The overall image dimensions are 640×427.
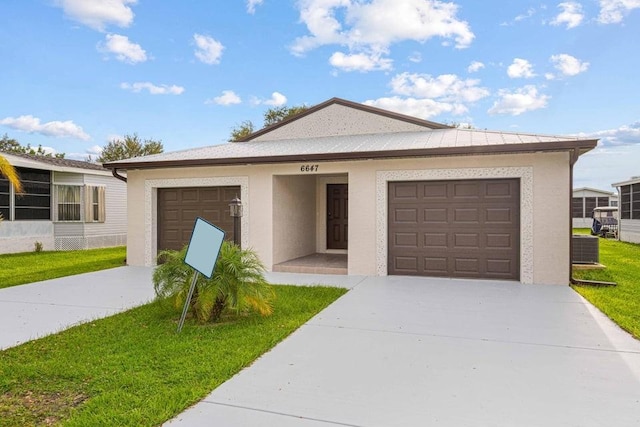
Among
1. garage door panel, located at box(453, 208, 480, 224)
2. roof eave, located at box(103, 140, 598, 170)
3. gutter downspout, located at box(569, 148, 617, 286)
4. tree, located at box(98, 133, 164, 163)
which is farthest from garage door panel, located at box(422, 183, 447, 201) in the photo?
tree, located at box(98, 133, 164, 163)

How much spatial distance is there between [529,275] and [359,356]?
222 inches

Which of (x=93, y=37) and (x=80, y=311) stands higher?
(x=93, y=37)

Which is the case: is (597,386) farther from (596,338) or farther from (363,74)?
(363,74)

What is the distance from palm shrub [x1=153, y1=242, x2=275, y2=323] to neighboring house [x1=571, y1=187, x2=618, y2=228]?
111 feet

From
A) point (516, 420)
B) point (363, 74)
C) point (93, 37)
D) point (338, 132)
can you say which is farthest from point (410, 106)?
point (516, 420)

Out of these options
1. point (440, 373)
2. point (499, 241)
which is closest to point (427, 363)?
point (440, 373)

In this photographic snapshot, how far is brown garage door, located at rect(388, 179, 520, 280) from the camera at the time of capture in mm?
8352

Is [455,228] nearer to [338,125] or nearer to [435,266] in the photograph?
[435,266]

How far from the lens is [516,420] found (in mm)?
2791

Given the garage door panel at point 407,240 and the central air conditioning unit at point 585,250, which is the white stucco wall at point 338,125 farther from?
the central air conditioning unit at point 585,250

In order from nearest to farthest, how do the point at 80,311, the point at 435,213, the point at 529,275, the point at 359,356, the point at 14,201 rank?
the point at 359,356, the point at 80,311, the point at 529,275, the point at 435,213, the point at 14,201

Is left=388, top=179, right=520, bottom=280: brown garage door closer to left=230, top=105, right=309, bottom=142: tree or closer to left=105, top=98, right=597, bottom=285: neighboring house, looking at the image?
left=105, top=98, right=597, bottom=285: neighboring house

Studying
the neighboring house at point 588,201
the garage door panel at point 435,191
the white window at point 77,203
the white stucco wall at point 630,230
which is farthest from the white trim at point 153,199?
the neighboring house at point 588,201

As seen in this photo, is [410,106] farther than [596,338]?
Yes
